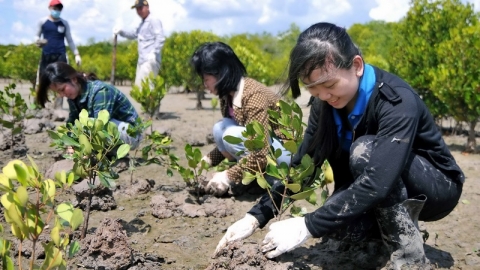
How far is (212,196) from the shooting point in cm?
324

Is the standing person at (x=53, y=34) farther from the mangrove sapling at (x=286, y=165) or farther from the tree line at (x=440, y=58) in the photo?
the mangrove sapling at (x=286, y=165)

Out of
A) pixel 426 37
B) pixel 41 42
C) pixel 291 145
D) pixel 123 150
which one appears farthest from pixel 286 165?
pixel 41 42

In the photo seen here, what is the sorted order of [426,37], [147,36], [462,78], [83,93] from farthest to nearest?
[147,36]
[426,37]
[462,78]
[83,93]

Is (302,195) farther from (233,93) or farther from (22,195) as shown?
(233,93)

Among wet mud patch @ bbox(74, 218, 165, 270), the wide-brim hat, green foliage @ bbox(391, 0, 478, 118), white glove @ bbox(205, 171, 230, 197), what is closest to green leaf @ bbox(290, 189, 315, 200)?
wet mud patch @ bbox(74, 218, 165, 270)

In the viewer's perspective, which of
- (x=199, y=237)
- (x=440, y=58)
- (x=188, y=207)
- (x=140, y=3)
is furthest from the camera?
(x=140, y=3)

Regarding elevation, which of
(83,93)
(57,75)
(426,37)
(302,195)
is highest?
(426,37)

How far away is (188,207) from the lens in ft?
9.72

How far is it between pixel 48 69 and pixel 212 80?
1248mm

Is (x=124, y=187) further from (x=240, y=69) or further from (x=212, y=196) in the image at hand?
(x=240, y=69)

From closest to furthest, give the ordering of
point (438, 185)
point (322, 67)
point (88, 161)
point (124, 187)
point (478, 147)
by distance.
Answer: point (322, 67)
point (438, 185)
point (88, 161)
point (124, 187)
point (478, 147)

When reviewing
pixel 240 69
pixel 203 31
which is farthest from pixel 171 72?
pixel 240 69

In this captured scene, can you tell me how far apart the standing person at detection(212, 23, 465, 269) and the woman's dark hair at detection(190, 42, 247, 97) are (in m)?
1.00

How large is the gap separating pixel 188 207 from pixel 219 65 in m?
0.93
